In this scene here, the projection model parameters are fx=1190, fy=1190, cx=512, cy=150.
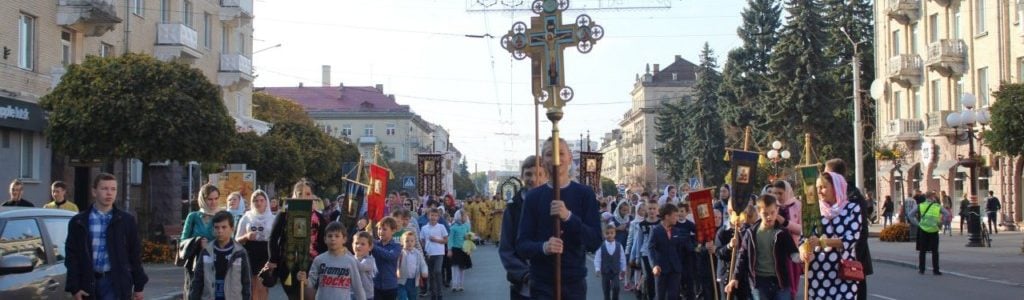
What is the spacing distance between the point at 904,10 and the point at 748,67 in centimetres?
1678

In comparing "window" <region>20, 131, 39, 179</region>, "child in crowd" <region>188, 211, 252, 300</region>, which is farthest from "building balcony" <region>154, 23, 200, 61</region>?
"child in crowd" <region>188, 211, 252, 300</region>

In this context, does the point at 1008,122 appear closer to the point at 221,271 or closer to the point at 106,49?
the point at 221,271

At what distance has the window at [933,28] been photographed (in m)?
46.1

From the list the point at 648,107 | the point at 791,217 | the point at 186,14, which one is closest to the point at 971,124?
the point at 791,217

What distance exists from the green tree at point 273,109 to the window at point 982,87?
3870 centimetres

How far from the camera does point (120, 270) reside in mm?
9062

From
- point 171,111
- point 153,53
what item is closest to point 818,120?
point 153,53

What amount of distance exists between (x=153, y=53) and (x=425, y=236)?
22469 millimetres

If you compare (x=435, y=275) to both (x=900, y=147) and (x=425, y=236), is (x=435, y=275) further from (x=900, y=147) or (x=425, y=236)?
(x=900, y=147)

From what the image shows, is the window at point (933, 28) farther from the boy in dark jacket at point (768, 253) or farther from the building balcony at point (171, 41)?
the boy in dark jacket at point (768, 253)

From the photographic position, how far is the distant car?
9266 millimetres

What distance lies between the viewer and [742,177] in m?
12.0

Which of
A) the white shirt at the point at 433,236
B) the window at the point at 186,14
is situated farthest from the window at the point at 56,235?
the window at the point at 186,14

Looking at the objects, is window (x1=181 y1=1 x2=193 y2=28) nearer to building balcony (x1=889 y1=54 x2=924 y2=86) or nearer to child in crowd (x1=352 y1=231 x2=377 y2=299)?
building balcony (x1=889 y1=54 x2=924 y2=86)
